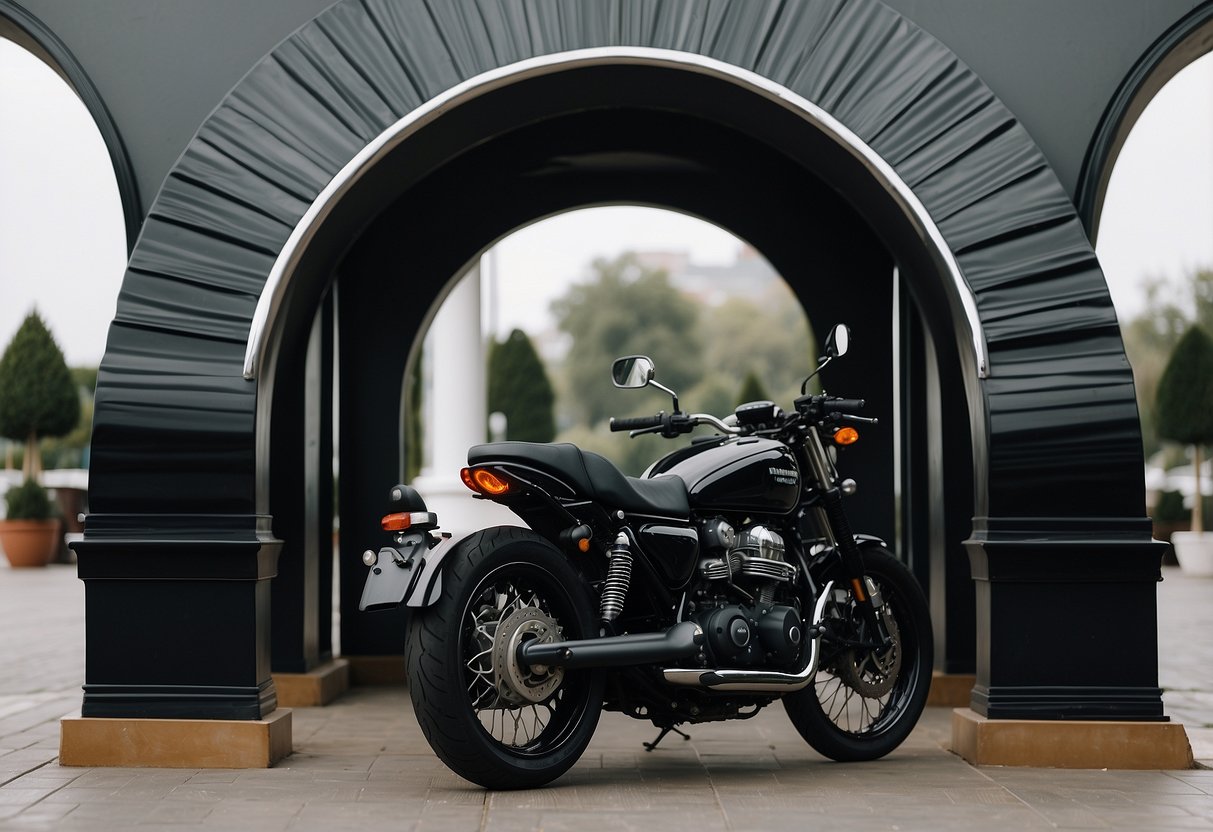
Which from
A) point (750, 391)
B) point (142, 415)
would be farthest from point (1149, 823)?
point (750, 391)

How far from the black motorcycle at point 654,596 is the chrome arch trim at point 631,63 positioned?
0.64 meters

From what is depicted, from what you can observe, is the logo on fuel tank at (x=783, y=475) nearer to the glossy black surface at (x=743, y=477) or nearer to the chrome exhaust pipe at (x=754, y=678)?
the glossy black surface at (x=743, y=477)

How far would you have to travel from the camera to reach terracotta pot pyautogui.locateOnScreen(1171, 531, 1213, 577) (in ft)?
60.7

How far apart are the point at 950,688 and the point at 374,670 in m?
3.02

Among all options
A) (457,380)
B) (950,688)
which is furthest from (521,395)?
(950,688)

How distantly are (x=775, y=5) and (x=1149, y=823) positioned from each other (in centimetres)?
327

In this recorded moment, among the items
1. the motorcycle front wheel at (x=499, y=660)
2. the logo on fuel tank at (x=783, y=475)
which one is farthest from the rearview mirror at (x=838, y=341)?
the motorcycle front wheel at (x=499, y=660)

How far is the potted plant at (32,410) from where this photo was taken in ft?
61.8

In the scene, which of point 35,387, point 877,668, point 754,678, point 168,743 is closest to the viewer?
point 754,678

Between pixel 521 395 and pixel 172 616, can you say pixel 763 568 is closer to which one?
pixel 172 616

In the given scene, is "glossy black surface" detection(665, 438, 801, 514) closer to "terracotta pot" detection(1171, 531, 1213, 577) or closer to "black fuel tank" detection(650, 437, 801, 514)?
"black fuel tank" detection(650, 437, 801, 514)

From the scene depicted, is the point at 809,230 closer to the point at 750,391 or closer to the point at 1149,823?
the point at 1149,823

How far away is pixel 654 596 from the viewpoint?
4.86m

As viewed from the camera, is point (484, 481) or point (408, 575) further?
point (484, 481)
